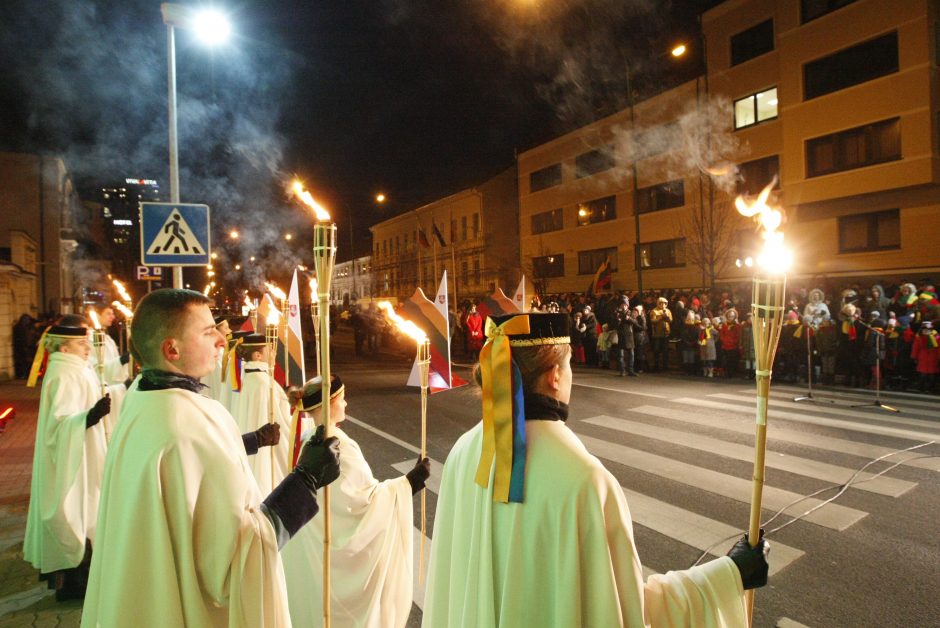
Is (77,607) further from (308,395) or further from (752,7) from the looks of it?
(752,7)

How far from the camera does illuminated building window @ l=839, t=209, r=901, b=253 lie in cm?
2042

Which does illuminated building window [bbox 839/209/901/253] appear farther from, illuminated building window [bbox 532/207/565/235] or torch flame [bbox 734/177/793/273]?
torch flame [bbox 734/177/793/273]

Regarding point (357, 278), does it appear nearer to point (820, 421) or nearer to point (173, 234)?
point (173, 234)

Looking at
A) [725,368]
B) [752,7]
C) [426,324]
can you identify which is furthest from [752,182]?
[426,324]

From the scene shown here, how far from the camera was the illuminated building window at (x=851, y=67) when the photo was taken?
64.8ft

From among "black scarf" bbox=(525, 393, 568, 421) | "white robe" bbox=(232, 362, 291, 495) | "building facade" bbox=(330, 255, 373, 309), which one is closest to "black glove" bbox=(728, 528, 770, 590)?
"black scarf" bbox=(525, 393, 568, 421)

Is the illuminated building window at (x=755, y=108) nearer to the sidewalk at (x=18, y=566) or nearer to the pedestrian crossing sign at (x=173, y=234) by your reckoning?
the pedestrian crossing sign at (x=173, y=234)

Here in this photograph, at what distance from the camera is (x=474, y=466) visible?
6.98 feet

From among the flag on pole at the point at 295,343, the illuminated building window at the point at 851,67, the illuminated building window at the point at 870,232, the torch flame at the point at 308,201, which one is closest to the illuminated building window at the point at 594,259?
the illuminated building window at the point at 870,232

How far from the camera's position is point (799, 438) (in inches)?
315

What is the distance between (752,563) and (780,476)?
17.1 ft

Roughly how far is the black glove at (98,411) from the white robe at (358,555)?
2016 millimetres

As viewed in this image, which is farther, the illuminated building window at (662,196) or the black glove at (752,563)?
the illuminated building window at (662,196)

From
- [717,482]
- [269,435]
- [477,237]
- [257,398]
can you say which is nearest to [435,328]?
[257,398]
